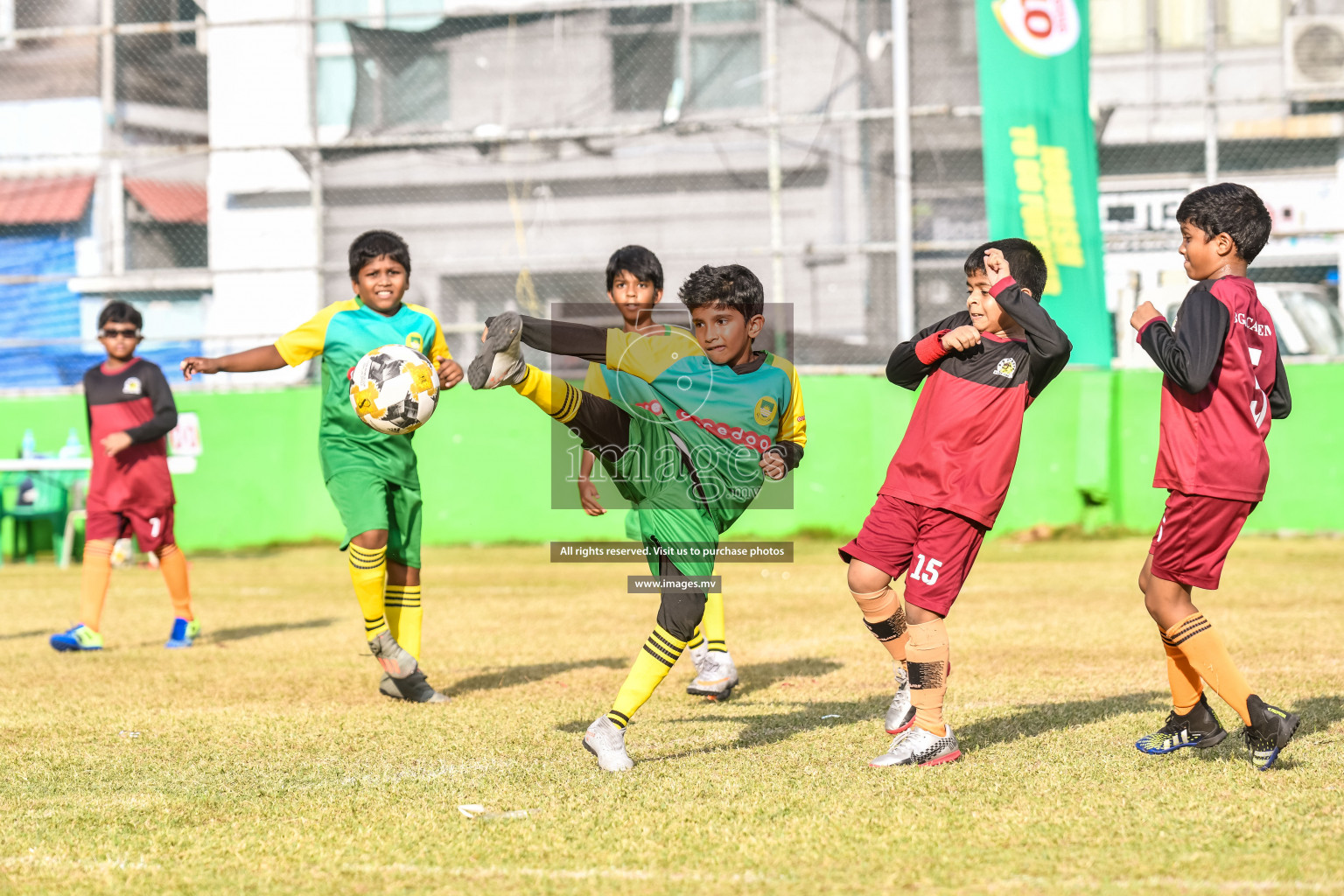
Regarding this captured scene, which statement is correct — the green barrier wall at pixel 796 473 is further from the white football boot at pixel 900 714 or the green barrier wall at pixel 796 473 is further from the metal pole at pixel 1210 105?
the white football boot at pixel 900 714

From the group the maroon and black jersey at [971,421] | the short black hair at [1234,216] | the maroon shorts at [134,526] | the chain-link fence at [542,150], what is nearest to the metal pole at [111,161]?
the chain-link fence at [542,150]

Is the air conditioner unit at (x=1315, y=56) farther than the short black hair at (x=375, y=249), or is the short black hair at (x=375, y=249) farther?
the air conditioner unit at (x=1315, y=56)

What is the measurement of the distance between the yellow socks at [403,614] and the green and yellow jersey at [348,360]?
0.51 meters

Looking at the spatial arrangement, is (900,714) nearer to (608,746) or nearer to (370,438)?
(608,746)

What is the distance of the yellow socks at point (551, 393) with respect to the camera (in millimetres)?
4887

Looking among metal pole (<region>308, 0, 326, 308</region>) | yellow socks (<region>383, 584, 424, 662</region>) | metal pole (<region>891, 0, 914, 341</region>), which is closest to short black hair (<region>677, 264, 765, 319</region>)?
yellow socks (<region>383, 584, 424, 662</region>)

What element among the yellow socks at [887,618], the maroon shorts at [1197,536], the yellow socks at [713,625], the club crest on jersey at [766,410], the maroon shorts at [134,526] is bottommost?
the yellow socks at [713,625]

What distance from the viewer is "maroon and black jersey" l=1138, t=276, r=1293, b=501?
4.33 metres

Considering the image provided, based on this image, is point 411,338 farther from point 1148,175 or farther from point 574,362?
point 1148,175

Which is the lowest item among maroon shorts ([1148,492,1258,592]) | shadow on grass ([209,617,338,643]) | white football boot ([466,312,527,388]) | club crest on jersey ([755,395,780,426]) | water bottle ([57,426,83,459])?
shadow on grass ([209,617,338,643])

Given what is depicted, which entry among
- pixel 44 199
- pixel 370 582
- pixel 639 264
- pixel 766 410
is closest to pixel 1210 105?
pixel 639 264

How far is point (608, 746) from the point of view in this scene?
4477mm

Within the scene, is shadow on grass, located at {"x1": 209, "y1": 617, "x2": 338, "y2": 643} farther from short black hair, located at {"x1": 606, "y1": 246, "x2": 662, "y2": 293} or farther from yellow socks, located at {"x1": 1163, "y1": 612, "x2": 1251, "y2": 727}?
yellow socks, located at {"x1": 1163, "y1": 612, "x2": 1251, "y2": 727}

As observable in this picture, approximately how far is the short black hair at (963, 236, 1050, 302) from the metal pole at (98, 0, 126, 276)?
12.4 m
